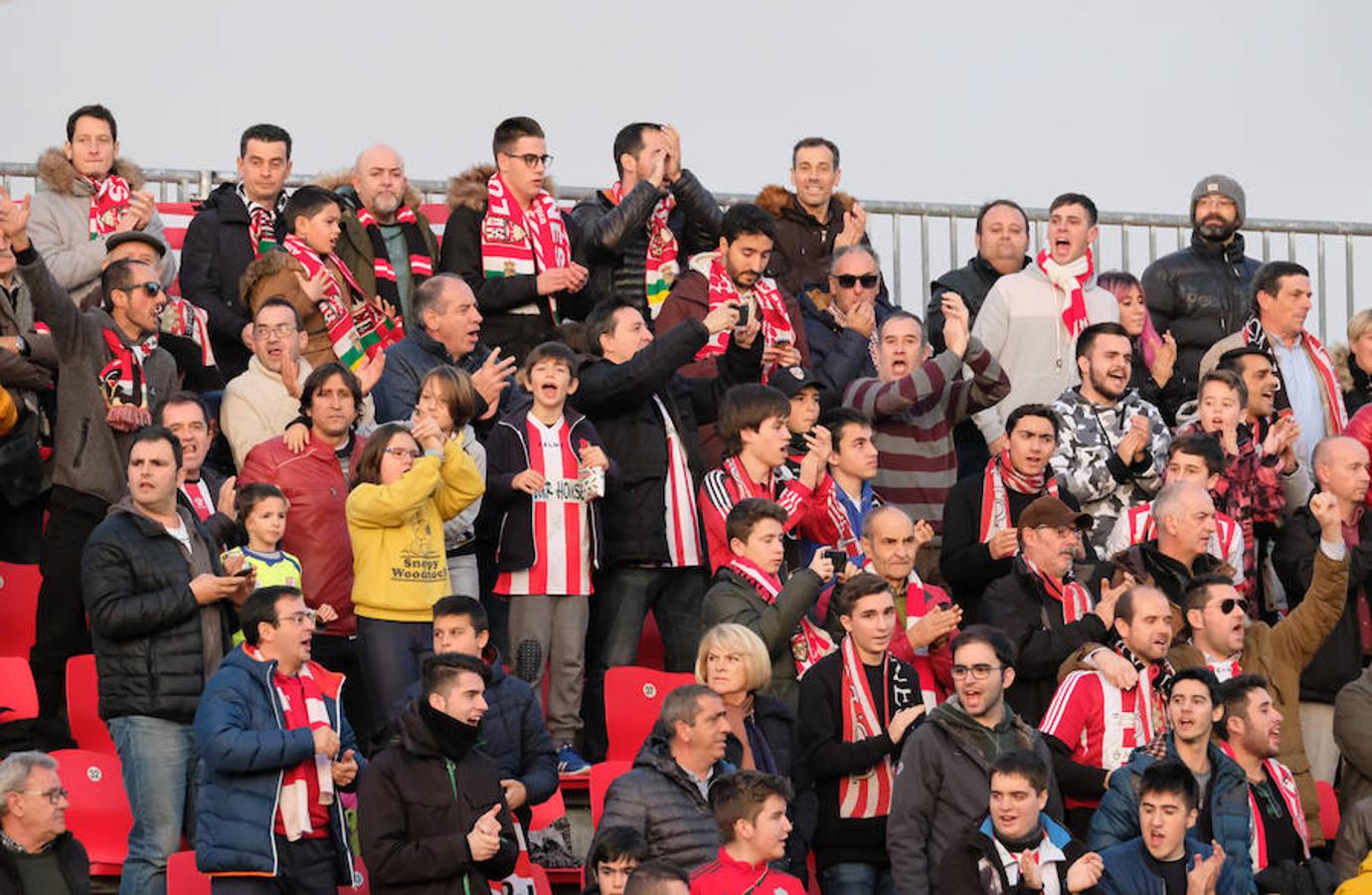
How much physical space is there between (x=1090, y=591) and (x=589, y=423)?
2389 millimetres

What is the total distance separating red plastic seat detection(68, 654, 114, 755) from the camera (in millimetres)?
11000

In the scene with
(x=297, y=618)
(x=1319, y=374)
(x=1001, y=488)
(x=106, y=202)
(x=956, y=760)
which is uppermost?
(x=106, y=202)

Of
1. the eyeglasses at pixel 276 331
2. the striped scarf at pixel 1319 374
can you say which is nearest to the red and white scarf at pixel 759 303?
the eyeglasses at pixel 276 331

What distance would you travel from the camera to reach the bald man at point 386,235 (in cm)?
1367

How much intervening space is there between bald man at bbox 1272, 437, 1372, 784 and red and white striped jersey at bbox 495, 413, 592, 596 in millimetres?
3614

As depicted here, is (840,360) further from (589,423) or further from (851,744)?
(851,744)

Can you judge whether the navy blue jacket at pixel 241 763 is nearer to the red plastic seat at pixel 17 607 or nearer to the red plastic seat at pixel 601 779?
the red plastic seat at pixel 601 779

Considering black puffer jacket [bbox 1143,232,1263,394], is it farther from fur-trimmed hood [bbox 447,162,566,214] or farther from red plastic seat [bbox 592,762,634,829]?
red plastic seat [bbox 592,762,634,829]

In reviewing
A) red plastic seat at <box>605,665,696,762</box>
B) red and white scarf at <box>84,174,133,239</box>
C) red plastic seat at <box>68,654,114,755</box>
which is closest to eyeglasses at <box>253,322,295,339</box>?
red and white scarf at <box>84,174,133,239</box>

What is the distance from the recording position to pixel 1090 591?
1197cm

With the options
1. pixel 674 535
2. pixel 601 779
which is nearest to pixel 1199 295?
pixel 674 535

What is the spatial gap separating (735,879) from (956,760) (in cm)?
119

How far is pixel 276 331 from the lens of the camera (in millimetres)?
12227

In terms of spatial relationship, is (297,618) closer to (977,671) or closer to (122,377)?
(122,377)
